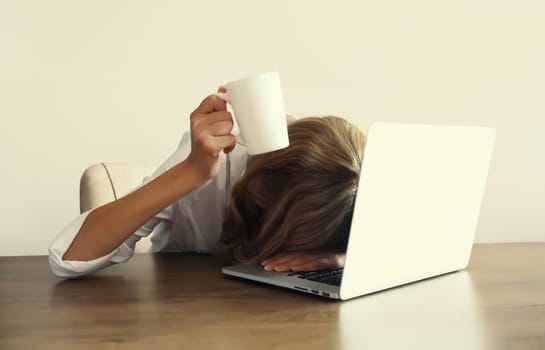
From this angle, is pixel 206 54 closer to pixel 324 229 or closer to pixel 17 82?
pixel 17 82

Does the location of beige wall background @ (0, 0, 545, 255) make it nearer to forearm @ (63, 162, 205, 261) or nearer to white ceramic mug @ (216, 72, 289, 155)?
forearm @ (63, 162, 205, 261)

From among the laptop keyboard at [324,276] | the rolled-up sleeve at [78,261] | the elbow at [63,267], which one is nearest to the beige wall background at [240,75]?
the rolled-up sleeve at [78,261]

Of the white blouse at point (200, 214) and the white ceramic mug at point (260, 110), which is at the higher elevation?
the white ceramic mug at point (260, 110)

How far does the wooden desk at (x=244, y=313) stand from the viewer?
26.7 inches

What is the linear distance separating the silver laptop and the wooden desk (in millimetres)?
24

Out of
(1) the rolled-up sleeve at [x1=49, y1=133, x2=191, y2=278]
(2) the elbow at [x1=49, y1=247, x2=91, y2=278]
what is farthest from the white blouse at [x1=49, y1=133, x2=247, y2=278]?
(2) the elbow at [x1=49, y1=247, x2=91, y2=278]

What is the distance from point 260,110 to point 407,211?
273 mm

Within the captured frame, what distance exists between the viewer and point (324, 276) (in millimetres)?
976

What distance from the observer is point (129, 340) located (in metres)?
0.67

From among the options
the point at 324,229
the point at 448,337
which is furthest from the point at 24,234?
the point at 448,337

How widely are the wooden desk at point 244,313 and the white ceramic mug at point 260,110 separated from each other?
7.8 inches

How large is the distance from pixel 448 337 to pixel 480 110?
1526mm

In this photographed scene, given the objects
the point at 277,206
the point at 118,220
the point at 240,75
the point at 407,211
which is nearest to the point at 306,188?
the point at 277,206

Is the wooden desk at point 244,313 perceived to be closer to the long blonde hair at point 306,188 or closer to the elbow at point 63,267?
the elbow at point 63,267
